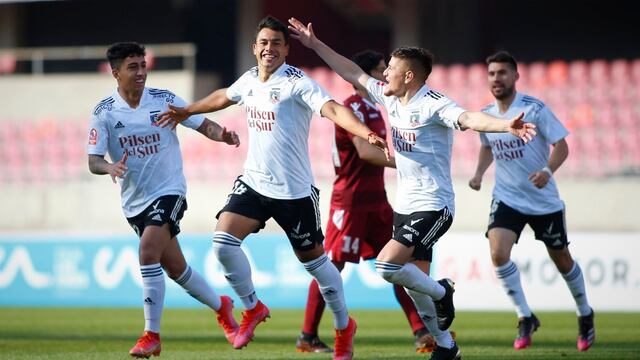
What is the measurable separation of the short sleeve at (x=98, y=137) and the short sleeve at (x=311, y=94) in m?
1.65

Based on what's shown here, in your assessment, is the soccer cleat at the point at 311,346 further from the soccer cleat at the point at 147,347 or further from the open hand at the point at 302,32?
the open hand at the point at 302,32

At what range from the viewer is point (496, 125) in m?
7.52

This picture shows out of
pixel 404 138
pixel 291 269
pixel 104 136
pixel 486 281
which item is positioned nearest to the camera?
pixel 404 138

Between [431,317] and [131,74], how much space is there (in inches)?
123

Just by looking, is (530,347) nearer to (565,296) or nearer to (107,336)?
(107,336)

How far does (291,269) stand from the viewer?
56.2ft

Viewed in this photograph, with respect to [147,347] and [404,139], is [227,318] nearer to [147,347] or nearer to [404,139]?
[147,347]

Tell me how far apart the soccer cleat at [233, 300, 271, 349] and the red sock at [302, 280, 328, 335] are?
137cm


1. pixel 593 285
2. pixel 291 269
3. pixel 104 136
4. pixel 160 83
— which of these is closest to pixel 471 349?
pixel 104 136

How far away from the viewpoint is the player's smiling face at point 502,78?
10.3m

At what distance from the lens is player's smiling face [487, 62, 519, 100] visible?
1031 centimetres

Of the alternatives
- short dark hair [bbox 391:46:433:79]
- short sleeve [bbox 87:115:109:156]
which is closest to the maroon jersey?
short dark hair [bbox 391:46:433:79]

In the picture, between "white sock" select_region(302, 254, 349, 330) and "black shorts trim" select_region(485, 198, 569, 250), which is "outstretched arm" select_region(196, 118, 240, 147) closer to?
"white sock" select_region(302, 254, 349, 330)

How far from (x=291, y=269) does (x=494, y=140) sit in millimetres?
7255
